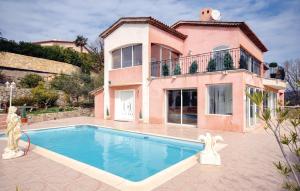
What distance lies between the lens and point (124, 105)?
64.5ft

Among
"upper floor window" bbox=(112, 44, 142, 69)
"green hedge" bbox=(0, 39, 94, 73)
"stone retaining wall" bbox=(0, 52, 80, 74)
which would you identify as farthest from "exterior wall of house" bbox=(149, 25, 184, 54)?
"green hedge" bbox=(0, 39, 94, 73)

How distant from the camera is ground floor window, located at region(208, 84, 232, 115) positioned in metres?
13.4

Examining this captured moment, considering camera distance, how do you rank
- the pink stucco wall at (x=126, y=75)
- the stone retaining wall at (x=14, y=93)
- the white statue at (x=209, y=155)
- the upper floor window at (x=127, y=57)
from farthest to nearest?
1. the stone retaining wall at (x=14, y=93)
2. the upper floor window at (x=127, y=57)
3. the pink stucco wall at (x=126, y=75)
4. the white statue at (x=209, y=155)

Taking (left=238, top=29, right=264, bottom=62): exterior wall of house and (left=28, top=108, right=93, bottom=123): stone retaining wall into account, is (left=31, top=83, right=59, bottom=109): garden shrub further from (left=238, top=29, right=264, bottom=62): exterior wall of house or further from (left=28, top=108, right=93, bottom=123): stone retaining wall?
(left=238, top=29, right=264, bottom=62): exterior wall of house

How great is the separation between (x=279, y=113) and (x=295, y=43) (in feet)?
134

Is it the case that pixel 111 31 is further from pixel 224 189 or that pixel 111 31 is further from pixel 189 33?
pixel 224 189

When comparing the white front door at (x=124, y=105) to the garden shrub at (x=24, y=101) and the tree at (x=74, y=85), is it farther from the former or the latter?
the garden shrub at (x=24, y=101)

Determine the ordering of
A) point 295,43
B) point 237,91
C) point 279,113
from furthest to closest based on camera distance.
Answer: point 295,43, point 237,91, point 279,113


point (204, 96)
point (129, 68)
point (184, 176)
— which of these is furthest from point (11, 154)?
point (129, 68)

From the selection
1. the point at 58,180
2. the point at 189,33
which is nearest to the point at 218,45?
the point at 189,33

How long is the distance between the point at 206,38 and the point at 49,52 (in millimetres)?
27382

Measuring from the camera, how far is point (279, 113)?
285 cm

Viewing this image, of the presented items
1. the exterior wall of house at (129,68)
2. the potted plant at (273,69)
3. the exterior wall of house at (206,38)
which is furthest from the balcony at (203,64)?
the potted plant at (273,69)

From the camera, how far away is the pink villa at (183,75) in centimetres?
1339
